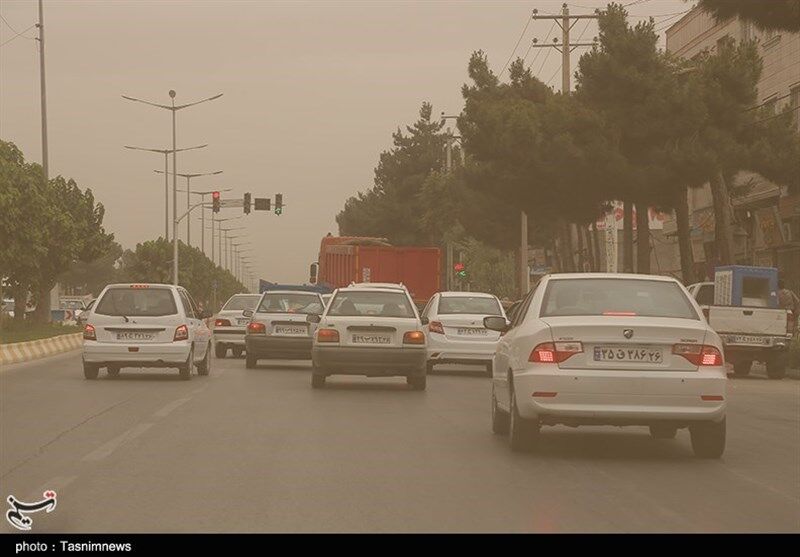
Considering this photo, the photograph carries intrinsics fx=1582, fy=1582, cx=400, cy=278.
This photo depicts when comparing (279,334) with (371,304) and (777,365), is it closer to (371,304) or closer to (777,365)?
(371,304)

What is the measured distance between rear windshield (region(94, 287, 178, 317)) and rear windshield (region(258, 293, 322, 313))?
434cm

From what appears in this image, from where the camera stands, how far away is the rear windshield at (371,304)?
23.8 m

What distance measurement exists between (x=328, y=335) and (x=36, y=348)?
733 inches

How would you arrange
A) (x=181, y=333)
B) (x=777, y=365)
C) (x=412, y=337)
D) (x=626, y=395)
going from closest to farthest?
1. (x=626, y=395)
2. (x=412, y=337)
3. (x=181, y=333)
4. (x=777, y=365)

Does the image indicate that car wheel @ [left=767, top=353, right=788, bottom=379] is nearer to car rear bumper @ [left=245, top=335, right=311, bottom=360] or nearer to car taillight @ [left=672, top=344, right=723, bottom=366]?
car rear bumper @ [left=245, top=335, right=311, bottom=360]

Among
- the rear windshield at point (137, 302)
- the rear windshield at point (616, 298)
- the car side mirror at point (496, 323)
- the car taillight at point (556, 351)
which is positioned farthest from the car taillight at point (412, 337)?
the car taillight at point (556, 351)

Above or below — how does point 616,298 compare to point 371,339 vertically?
above

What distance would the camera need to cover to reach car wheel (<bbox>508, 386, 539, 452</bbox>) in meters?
13.5

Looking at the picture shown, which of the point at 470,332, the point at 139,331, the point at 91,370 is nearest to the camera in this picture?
the point at 139,331

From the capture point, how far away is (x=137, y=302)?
26.0 meters

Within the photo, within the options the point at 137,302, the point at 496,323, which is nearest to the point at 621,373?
the point at 496,323

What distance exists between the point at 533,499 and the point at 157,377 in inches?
685

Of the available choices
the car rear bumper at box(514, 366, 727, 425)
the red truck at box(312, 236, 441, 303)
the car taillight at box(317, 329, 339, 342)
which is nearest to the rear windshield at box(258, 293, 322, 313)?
the car taillight at box(317, 329, 339, 342)

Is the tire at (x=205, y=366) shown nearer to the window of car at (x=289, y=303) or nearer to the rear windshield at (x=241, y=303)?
the window of car at (x=289, y=303)
